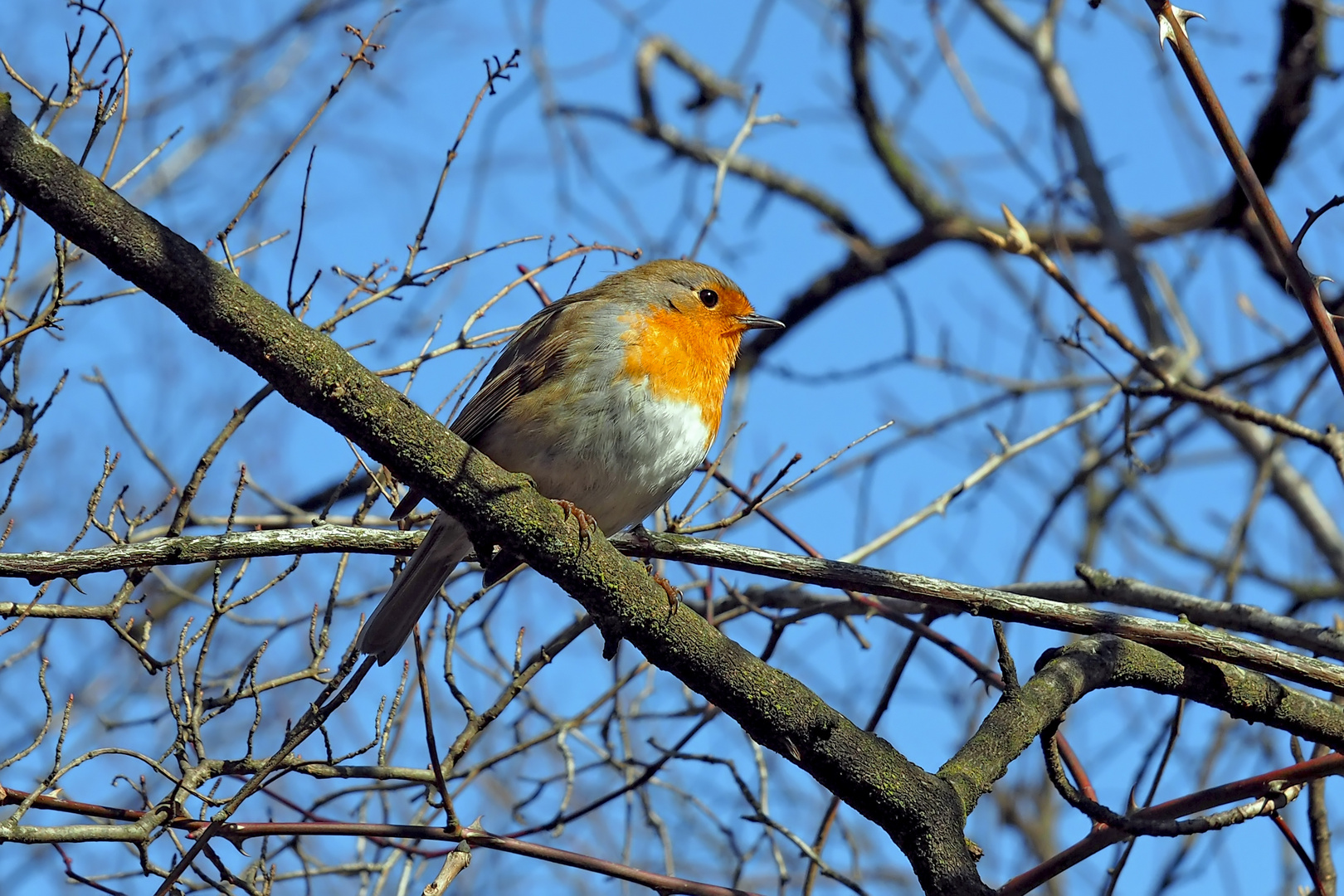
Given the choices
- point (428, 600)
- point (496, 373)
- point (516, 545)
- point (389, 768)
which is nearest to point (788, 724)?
point (516, 545)

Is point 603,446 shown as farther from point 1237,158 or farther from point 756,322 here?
point 1237,158

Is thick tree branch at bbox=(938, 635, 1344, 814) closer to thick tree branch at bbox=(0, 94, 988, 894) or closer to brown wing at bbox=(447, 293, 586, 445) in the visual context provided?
thick tree branch at bbox=(0, 94, 988, 894)

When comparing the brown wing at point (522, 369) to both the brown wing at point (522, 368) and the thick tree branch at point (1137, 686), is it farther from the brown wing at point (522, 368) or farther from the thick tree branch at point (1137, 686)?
the thick tree branch at point (1137, 686)

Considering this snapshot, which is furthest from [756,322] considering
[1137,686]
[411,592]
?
[1137,686]

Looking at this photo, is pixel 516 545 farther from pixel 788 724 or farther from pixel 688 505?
pixel 688 505

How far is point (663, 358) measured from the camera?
3973 mm

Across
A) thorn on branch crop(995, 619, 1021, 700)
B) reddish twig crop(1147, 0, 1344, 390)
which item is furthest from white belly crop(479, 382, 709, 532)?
reddish twig crop(1147, 0, 1344, 390)

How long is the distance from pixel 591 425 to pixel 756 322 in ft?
3.75

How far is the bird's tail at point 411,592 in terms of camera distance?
3.83 m

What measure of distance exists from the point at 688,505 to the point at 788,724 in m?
1.19

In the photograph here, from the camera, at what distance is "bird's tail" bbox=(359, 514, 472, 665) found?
383 centimetres

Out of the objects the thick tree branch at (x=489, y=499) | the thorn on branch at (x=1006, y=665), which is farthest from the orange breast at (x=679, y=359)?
the thorn on branch at (x=1006, y=665)

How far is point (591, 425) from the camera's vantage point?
3773 millimetres

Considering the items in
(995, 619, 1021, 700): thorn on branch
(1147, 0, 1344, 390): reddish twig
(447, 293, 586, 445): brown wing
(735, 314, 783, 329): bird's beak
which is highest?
(735, 314, 783, 329): bird's beak
